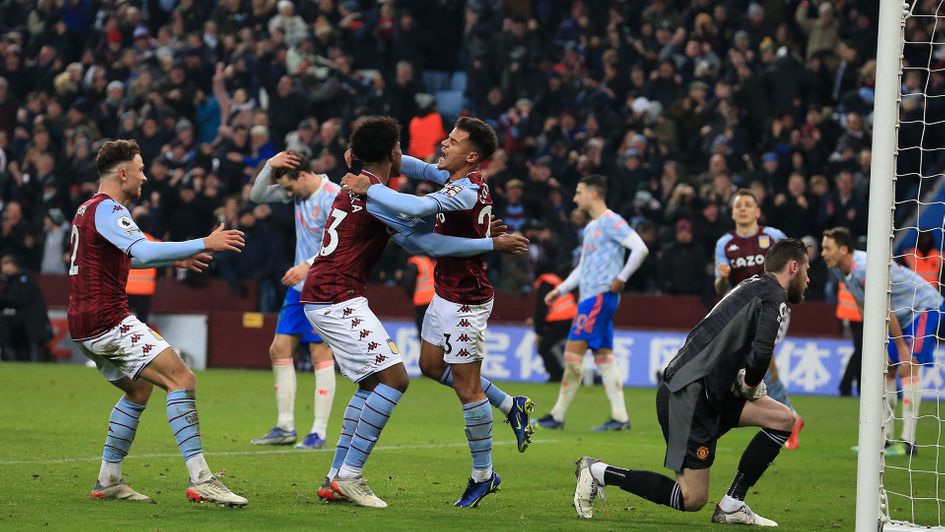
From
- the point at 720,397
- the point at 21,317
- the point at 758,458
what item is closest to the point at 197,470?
the point at 720,397

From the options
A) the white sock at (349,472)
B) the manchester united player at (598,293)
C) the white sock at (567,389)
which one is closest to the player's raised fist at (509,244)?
the white sock at (349,472)

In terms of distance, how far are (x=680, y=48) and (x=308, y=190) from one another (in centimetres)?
1350

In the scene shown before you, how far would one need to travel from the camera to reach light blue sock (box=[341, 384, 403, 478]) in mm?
8242

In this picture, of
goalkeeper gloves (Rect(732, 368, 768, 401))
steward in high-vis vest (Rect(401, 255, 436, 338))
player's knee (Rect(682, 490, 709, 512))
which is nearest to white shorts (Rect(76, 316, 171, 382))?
player's knee (Rect(682, 490, 709, 512))

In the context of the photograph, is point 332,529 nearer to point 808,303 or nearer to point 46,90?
point 808,303

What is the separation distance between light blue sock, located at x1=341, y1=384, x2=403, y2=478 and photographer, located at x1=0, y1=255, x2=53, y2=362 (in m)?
14.8

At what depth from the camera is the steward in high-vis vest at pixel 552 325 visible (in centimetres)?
2027

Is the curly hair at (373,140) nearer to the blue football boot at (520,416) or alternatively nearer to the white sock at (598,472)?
the blue football boot at (520,416)

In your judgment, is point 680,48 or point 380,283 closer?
point 380,283

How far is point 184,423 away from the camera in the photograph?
8039 mm

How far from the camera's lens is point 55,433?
1220 cm

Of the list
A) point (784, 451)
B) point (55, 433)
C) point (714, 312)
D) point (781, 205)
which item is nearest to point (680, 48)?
point (781, 205)

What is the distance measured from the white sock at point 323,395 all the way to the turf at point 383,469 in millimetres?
504

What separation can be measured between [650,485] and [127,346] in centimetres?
322
